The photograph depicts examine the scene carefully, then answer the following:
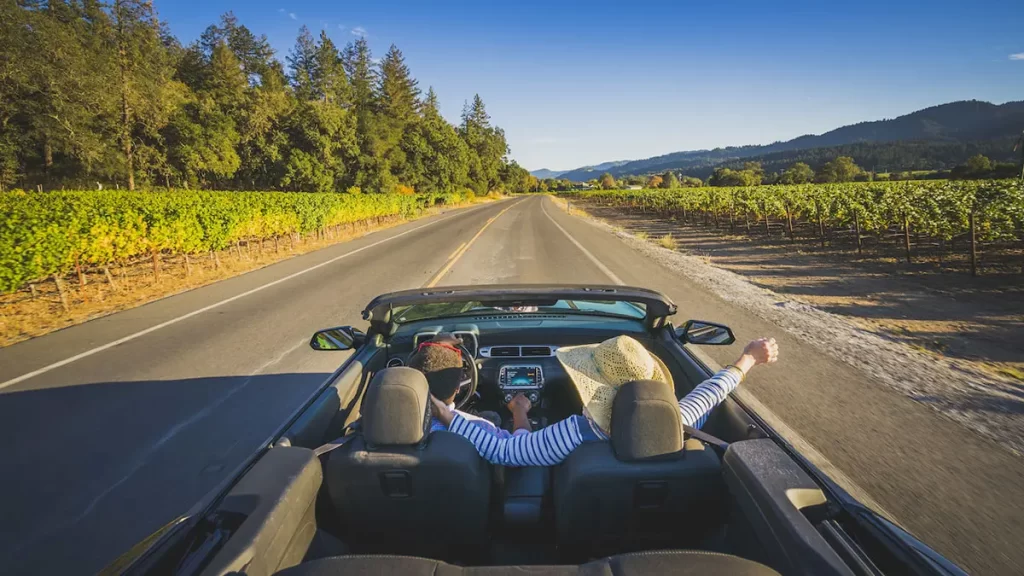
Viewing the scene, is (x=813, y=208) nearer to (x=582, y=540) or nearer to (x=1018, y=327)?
(x=1018, y=327)

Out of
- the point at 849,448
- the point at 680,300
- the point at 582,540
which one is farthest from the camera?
the point at 680,300

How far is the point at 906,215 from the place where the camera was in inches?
587

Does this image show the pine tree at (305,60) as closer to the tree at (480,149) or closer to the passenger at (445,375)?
the tree at (480,149)

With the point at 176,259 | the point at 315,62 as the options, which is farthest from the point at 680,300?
the point at 315,62

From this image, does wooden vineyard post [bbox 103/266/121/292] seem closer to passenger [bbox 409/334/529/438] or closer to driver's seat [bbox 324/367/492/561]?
passenger [bbox 409/334/529/438]

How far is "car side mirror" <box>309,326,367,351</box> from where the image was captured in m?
3.14

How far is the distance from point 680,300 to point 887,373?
4.07m

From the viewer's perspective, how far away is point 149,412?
497 cm

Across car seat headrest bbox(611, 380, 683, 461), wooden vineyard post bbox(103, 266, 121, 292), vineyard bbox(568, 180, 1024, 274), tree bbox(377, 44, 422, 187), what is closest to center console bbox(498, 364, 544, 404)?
car seat headrest bbox(611, 380, 683, 461)

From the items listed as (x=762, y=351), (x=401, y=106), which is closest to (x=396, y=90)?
(x=401, y=106)

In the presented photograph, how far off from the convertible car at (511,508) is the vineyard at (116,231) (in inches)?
410

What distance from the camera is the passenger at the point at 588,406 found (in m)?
2.09

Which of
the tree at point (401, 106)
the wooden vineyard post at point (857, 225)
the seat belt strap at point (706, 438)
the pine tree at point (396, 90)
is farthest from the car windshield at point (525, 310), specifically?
the pine tree at point (396, 90)

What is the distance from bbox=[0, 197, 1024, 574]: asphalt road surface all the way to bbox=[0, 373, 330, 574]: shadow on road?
0.01 meters
